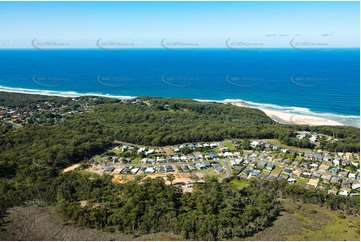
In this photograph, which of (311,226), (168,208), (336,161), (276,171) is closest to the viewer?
(311,226)

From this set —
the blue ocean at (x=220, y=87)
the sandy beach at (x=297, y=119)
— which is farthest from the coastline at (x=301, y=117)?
the blue ocean at (x=220, y=87)

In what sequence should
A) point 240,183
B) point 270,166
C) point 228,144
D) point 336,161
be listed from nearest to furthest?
point 240,183
point 270,166
point 336,161
point 228,144

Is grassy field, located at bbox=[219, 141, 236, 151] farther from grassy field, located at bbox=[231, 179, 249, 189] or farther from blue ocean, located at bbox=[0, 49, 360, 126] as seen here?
blue ocean, located at bbox=[0, 49, 360, 126]

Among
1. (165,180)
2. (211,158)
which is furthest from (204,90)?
(165,180)

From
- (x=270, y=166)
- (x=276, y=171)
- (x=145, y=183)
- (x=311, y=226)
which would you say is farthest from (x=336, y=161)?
(x=145, y=183)

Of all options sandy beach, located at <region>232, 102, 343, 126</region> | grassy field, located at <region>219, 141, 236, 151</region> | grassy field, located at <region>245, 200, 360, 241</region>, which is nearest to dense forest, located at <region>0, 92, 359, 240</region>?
grassy field, located at <region>245, 200, 360, 241</region>

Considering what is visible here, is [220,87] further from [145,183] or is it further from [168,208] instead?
[168,208]
